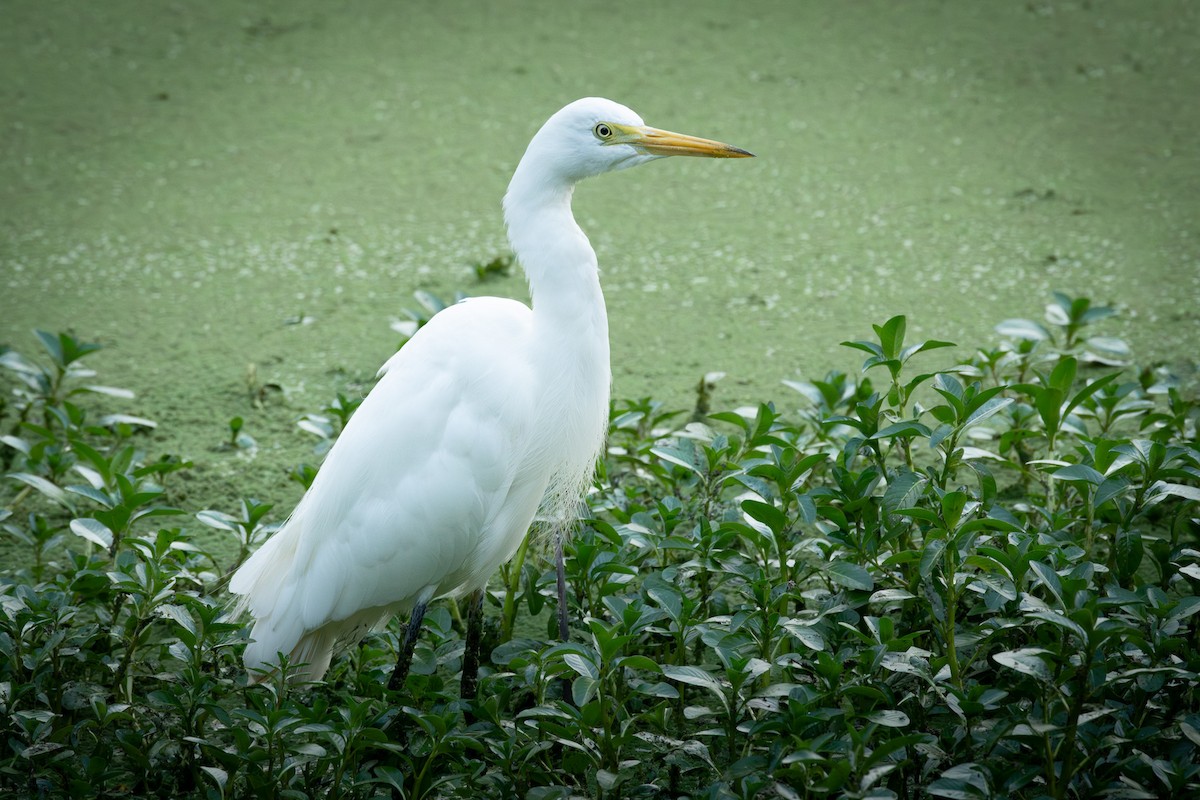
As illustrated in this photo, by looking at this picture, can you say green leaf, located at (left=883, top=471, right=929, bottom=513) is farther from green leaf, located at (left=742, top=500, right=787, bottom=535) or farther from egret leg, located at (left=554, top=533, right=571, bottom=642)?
egret leg, located at (left=554, top=533, right=571, bottom=642)

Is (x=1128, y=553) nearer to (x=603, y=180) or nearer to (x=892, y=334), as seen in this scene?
(x=892, y=334)

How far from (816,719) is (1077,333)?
167cm

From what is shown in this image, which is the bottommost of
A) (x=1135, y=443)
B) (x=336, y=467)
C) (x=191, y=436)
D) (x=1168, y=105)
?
(x=191, y=436)

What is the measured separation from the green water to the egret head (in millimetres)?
887

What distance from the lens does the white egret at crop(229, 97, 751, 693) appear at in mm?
1656

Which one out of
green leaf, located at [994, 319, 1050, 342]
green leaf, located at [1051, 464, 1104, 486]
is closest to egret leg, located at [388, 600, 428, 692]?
green leaf, located at [1051, 464, 1104, 486]

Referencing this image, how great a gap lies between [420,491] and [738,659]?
0.54 meters

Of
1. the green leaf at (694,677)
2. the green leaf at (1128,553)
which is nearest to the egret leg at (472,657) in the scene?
the green leaf at (694,677)

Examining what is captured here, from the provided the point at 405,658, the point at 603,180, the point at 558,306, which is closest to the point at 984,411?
the point at 558,306

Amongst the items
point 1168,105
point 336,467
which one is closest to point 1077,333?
point 1168,105

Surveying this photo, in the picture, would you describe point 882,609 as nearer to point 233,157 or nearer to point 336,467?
point 336,467

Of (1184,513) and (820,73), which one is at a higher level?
(820,73)

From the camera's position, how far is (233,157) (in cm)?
357

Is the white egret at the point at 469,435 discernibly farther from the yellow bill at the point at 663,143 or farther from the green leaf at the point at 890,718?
the green leaf at the point at 890,718
